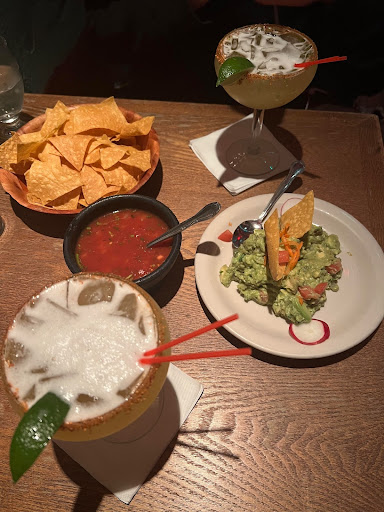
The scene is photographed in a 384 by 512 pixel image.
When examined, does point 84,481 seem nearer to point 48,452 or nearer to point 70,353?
point 48,452

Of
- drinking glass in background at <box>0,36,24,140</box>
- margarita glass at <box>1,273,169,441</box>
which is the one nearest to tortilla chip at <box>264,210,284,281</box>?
margarita glass at <box>1,273,169,441</box>

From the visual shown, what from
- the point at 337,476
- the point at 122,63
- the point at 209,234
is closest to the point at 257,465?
the point at 337,476

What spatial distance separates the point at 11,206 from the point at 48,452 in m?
1.05

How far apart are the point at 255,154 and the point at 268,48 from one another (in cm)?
45

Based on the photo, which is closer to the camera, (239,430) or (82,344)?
(82,344)

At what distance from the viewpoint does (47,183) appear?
1.62 m

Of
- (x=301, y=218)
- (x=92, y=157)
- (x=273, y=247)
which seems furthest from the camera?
(x=92, y=157)

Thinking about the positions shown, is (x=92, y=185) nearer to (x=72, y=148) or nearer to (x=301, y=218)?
(x=72, y=148)

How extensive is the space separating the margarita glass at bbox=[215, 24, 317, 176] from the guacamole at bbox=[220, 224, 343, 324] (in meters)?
0.53

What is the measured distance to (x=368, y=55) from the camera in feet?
10.1

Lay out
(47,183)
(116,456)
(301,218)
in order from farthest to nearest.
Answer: (47,183)
(301,218)
(116,456)

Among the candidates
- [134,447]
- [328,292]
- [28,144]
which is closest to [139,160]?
[28,144]

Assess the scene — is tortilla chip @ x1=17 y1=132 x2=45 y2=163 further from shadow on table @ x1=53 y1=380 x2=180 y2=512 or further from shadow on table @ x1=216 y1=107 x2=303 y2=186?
shadow on table @ x1=53 y1=380 x2=180 y2=512

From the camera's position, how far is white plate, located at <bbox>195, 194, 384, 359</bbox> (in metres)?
1.29
